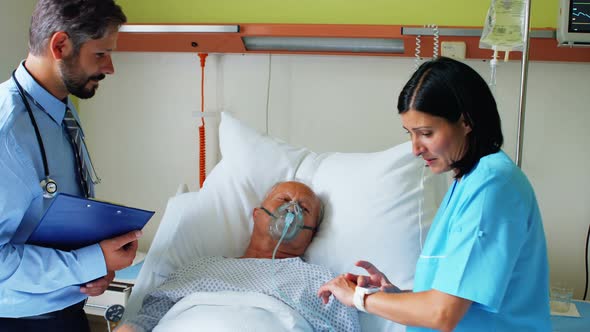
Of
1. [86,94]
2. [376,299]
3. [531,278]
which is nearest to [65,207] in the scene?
[86,94]

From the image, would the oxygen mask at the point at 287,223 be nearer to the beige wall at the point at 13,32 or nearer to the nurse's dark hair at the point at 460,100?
the nurse's dark hair at the point at 460,100

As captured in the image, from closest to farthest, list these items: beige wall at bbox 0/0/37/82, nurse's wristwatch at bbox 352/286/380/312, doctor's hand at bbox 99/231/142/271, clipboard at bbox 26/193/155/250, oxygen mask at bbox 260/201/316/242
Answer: nurse's wristwatch at bbox 352/286/380/312, clipboard at bbox 26/193/155/250, doctor's hand at bbox 99/231/142/271, oxygen mask at bbox 260/201/316/242, beige wall at bbox 0/0/37/82

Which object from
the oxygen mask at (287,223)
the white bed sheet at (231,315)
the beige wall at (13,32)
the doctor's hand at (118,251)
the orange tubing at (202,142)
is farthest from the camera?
the orange tubing at (202,142)

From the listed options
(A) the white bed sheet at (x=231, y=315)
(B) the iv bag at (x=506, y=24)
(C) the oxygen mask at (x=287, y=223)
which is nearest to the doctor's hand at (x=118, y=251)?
(A) the white bed sheet at (x=231, y=315)

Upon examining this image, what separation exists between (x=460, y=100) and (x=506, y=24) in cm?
91

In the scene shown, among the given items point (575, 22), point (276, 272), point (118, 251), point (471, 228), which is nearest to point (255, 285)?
point (276, 272)

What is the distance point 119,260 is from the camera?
1.63 meters

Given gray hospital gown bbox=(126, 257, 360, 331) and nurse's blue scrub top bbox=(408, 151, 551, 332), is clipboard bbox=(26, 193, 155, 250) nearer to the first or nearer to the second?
gray hospital gown bbox=(126, 257, 360, 331)

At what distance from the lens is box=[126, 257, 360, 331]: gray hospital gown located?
1963mm

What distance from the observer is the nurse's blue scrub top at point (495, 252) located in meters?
1.22

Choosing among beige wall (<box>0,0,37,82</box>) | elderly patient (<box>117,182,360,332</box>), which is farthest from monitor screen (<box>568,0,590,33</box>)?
beige wall (<box>0,0,37,82</box>)

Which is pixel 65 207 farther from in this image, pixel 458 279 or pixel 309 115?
pixel 309 115

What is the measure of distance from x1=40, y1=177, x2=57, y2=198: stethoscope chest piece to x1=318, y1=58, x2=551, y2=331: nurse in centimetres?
80

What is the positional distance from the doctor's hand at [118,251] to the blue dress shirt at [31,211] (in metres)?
0.02
